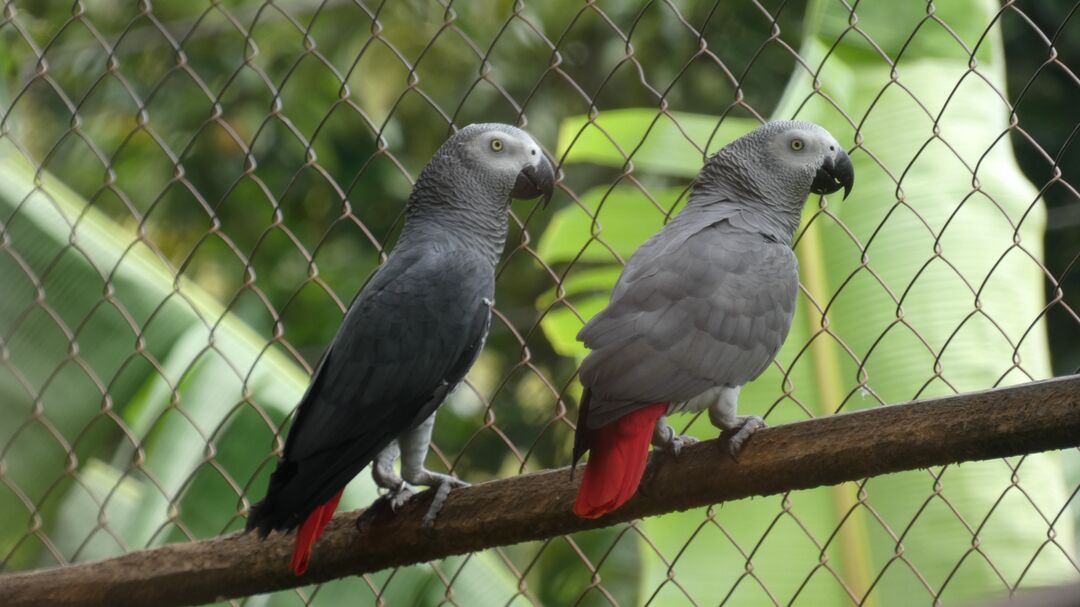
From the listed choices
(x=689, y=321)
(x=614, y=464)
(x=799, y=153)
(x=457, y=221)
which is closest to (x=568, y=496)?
(x=614, y=464)

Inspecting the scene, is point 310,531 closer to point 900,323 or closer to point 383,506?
point 383,506

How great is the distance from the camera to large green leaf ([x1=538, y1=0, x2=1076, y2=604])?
186 centimetres

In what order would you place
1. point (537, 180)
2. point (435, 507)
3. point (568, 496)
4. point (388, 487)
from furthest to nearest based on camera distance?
1. point (537, 180)
2. point (388, 487)
3. point (435, 507)
4. point (568, 496)

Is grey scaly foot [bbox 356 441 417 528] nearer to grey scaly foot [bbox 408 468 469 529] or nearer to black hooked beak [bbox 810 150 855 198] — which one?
grey scaly foot [bbox 408 468 469 529]

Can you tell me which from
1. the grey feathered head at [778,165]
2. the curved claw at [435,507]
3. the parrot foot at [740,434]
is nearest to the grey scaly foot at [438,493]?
the curved claw at [435,507]

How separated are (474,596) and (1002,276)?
1041mm

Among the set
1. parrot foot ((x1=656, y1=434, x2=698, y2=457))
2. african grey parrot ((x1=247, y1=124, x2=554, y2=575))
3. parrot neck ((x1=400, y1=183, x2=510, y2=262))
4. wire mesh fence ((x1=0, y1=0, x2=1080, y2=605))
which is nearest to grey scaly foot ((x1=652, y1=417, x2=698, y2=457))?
parrot foot ((x1=656, y1=434, x2=698, y2=457))

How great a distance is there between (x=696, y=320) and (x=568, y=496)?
26cm

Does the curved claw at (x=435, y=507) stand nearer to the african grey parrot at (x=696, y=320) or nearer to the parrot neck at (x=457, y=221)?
the african grey parrot at (x=696, y=320)

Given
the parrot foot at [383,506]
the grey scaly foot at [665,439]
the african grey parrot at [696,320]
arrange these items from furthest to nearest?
the parrot foot at [383,506]
the grey scaly foot at [665,439]
the african grey parrot at [696,320]

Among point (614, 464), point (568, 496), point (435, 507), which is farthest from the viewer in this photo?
point (435, 507)

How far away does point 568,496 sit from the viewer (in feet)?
4.64

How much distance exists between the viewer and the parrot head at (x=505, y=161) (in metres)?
1.76

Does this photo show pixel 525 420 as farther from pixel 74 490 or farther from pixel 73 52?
pixel 73 52
